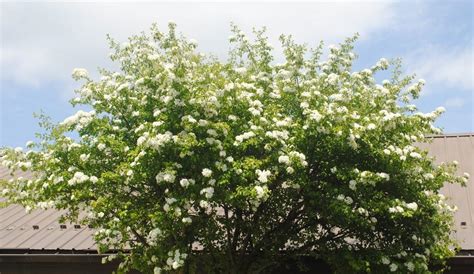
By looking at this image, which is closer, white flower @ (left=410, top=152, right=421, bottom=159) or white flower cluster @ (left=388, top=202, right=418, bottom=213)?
white flower cluster @ (left=388, top=202, right=418, bottom=213)

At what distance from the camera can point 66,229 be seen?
1187 centimetres

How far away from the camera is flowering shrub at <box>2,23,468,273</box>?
27.5ft

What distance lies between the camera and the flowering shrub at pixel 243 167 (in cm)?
837

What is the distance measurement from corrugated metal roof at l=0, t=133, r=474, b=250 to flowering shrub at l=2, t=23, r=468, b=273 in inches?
63.9

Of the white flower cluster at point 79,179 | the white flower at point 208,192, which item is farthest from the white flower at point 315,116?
the white flower cluster at point 79,179

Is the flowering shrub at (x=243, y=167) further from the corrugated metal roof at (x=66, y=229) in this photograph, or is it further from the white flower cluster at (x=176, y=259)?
the corrugated metal roof at (x=66, y=229)

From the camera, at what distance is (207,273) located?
9477 millimetres

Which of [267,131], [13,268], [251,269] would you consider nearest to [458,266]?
[251,269]

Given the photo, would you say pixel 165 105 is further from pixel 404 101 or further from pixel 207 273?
pixel 404 101

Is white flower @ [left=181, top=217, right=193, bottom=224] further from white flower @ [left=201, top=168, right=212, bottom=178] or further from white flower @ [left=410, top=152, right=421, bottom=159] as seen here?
white flower @ [left=410, top=152, right=421, bottom=159]

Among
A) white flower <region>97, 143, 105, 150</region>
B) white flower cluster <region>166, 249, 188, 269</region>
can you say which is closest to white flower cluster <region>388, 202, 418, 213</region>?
white flower cluster <region>166, 249, 188, 269</region>

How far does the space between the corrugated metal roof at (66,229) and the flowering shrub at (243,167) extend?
162cm

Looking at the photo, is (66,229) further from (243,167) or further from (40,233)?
(243,167)

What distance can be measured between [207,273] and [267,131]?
8.74 ft
